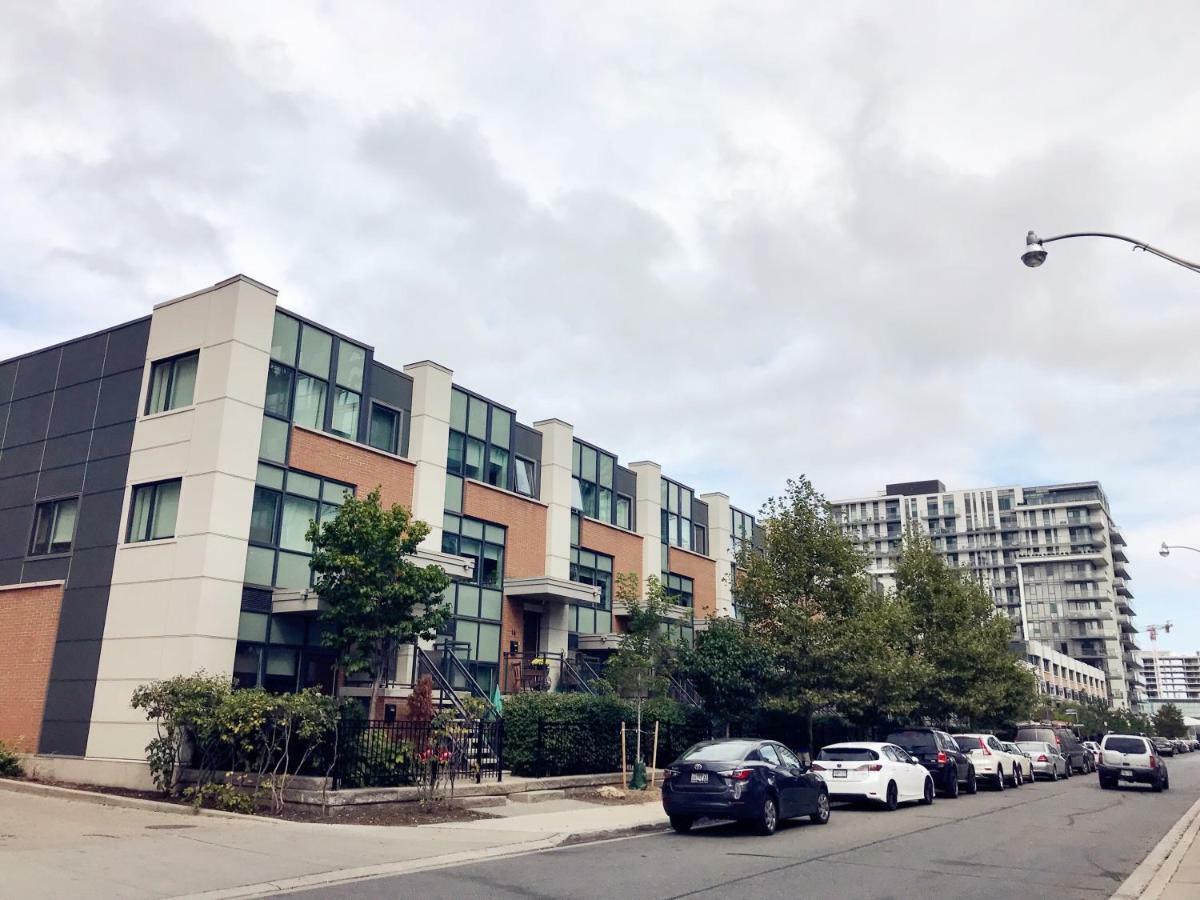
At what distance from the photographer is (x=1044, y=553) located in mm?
131250

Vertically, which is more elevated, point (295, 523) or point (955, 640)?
point (295, 523)

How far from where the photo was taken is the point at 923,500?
142m

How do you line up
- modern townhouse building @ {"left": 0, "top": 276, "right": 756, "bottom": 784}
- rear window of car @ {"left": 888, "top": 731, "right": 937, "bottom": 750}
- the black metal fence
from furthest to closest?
1. rear window of car @ {"left": 888, "top": 731, "right": 937, "bottom": 750}
2. modern townhouse building @ {"left": 0, "top": 276, "right": 756, "bottom": 784}
3. the black metal fence

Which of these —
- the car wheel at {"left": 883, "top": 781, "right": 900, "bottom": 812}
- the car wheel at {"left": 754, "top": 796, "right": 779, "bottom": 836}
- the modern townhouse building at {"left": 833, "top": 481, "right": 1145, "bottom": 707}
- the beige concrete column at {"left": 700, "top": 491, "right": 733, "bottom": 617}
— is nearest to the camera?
the car wheel at {"left": 754, "top": 796, "right": 779, "bottom": 836}

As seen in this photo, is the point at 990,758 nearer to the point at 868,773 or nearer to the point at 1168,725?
the point at 868,773

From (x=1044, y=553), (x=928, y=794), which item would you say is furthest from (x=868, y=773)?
(x=1044, y=553)

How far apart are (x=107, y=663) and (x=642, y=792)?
38.6 feet

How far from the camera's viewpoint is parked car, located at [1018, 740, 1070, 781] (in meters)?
33.7

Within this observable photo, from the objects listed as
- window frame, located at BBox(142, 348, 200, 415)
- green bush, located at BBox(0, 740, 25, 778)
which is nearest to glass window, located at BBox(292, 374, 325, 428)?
window frame, located at BBox(142, 348, 200, 415)

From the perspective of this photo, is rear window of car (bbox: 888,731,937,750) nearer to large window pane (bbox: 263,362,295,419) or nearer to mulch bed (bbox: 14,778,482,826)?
mulch bed (bbox: 14,778,482,826)

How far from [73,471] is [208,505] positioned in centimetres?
521

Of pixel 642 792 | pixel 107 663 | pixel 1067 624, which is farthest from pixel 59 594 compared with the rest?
pixel 1067 624

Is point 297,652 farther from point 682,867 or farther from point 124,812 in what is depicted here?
point 682,867

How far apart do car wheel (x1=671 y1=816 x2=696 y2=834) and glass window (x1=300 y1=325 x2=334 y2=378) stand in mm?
13823
